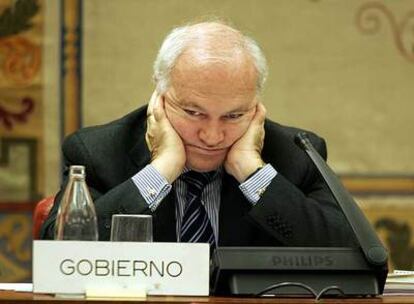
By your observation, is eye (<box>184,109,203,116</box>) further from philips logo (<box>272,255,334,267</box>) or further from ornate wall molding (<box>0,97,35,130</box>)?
ornate wall molding (<box>0,97,35,130</box>)

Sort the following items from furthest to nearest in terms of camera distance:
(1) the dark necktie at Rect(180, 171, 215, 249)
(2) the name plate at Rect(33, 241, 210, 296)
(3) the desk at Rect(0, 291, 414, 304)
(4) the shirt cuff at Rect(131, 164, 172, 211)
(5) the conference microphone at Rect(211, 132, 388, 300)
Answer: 1. (1) the dark necktie at Rect(180, 171, 215, 249)
2. (4) the shirt cuff at Rect(131, 164, 172, 211)
3. (5) the conference microphone at Rect(211, 132, 388, 300)
4. (2) the name plate at Rect(33, 241, 210, 296)
5. (3) the desk at Rect(0, 291, 414, 304)

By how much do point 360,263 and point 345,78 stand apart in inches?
83.5

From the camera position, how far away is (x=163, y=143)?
10.7ft

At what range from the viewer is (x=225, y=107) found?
319cm

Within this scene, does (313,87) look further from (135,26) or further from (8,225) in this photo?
(8,225)

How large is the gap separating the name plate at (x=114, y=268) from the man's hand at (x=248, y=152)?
0.91 meters

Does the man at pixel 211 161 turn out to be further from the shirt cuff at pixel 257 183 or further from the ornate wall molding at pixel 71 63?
the ornate wall molding at pixel 71 63

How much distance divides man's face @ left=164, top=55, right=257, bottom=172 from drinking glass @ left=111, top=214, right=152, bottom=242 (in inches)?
28.8

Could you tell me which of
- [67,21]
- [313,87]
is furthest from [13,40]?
[313,87]

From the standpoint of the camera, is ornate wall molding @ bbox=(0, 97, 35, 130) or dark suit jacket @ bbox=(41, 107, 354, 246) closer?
dark suit jacket @ bbox=(41, 107, 354, 246)

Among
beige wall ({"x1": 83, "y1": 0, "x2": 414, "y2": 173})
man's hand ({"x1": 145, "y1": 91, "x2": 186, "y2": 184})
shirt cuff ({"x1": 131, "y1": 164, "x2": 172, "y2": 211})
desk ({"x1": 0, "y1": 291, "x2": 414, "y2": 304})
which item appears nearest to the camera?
desk ({"x1": 0, "y1": 291, "x2": 414, "y2": 304})

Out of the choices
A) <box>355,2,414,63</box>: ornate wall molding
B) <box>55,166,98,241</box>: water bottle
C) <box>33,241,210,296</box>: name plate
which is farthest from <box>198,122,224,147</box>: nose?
<box>355,2,414,63</box>: ornate wall molding

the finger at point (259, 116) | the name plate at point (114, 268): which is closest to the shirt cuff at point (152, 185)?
the finger at point (259, 116)

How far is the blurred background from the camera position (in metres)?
4.33
